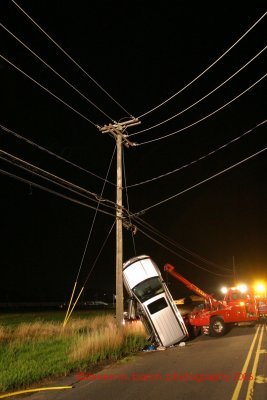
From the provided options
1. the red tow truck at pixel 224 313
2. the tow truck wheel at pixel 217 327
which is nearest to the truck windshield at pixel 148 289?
the red tow truck at pixel 224 313

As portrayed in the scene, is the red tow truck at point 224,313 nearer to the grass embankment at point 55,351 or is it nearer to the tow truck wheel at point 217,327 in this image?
the tow truck wheel at point 217,327

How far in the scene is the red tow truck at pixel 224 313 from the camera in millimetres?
17516

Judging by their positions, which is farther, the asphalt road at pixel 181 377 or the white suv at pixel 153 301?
the white suv at pixel 153 301

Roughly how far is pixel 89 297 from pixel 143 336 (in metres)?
111

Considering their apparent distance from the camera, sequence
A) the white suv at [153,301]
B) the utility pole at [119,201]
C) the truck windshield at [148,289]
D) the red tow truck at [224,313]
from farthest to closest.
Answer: the red tow truck at [224,313], the utility pole at [119,201], the truck windshield at [148,289], the white suv at [153,301]

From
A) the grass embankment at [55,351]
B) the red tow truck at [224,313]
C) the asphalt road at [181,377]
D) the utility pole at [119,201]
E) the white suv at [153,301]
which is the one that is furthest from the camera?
the red tow truck at [224,313]

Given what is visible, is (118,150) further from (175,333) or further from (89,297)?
(89,297)

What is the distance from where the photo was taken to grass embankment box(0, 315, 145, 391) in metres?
9.85

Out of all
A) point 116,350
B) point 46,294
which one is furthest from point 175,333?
point 46,294

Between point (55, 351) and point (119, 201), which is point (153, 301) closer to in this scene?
point (55, 351)

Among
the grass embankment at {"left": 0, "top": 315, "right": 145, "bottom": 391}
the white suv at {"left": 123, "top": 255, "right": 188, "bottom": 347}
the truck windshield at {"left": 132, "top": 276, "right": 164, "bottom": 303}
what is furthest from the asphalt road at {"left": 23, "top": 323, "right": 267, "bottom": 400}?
the truck windshield at {"left": 132, "top": 276, "right": 164, "bottom": 303}

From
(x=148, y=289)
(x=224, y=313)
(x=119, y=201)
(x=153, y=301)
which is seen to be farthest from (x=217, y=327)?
(x=119, y=201)

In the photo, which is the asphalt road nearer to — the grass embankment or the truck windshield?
the grass embankment

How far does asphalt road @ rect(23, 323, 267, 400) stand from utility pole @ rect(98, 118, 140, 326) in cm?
354
